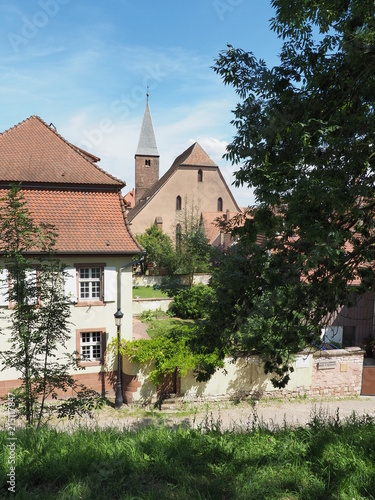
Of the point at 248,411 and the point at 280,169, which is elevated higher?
the point at 280,169

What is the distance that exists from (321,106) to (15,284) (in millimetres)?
5355

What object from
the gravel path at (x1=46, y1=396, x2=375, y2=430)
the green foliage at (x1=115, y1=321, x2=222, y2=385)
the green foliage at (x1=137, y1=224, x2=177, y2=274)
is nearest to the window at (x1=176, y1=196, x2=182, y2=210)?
the green foliage at (x1=137, y1=224, x2=177, y2=274)

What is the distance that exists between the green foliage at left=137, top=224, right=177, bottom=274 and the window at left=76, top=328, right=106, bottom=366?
1953 cm

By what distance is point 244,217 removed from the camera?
17.4 feet

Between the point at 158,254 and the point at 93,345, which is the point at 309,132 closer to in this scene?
the point at 93,345

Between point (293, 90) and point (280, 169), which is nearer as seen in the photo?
point (280, 169)

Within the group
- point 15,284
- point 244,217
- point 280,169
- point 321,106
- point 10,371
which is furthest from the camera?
point 10,371

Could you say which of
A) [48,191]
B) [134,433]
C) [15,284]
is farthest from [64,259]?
[134,433]

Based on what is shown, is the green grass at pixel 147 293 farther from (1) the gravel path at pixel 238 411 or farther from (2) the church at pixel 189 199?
(1) the gravel path at pixel 238 411

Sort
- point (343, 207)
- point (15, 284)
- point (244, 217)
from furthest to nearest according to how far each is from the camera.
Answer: point (15, 284), point (244, 217), point (343, 207)

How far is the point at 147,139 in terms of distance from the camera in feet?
169

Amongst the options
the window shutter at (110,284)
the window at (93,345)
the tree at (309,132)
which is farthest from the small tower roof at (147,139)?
the tree at (309,132)

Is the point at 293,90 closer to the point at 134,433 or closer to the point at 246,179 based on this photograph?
the point at 246,179

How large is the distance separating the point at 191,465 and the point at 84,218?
10.7 m
